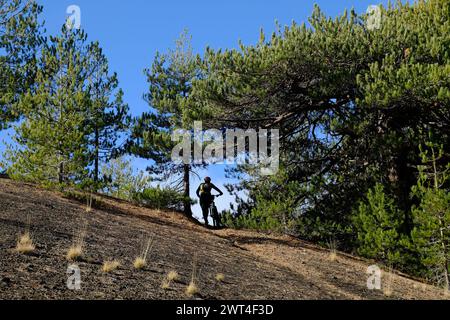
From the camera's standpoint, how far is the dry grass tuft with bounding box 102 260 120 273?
8.26 meters

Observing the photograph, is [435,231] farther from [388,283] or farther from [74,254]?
[74,254]

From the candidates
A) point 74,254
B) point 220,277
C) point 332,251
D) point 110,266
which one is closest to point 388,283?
point 332,251

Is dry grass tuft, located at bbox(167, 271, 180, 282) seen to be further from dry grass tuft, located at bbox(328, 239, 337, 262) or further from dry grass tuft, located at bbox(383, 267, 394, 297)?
dry grass tuft, located at bbox(328, 239, 337, 262)

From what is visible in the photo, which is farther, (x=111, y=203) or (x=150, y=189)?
(x=150, y=189)

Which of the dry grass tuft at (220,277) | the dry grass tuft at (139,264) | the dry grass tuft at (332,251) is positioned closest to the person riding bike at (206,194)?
the dry grass tuft at (332,251)

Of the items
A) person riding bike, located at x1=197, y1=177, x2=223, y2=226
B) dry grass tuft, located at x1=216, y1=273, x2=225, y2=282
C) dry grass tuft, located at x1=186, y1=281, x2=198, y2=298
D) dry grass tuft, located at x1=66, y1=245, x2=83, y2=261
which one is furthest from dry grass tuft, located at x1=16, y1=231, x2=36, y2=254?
person riding bike, located at x1=197, y1=177, x2=223, y2=226

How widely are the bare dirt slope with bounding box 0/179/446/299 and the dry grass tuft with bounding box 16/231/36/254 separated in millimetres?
143

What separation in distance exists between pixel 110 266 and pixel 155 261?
152 cm

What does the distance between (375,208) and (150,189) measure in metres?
9.32

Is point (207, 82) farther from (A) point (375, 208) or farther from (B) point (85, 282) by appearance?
(B) point (85, 282)

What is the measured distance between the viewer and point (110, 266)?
8352 millimetres
